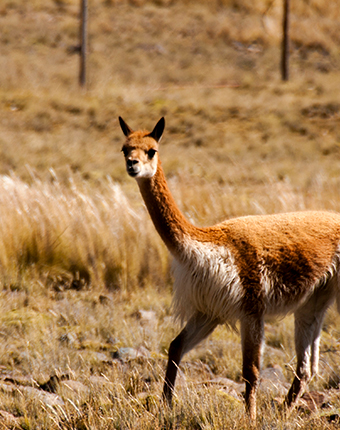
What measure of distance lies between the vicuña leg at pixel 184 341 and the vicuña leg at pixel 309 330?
68 cm

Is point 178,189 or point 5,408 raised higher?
point 178,189

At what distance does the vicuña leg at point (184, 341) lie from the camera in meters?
3.53

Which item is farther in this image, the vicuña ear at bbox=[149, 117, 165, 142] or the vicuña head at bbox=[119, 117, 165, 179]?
the vicuña ear at bbox=[149, 117, 165, 142]

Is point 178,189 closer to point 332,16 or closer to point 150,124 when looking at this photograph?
point 150,124

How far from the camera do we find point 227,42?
1414 inches

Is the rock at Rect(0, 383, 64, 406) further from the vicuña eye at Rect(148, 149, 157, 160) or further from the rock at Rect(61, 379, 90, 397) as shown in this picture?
the vicuña eye at Rect(148, 149, 157, 160)

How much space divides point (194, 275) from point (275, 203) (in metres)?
3.90

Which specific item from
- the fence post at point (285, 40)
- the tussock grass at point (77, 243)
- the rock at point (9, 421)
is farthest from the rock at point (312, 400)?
the fence post at point (285, 40)

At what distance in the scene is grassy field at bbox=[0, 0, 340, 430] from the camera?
3.76 metres

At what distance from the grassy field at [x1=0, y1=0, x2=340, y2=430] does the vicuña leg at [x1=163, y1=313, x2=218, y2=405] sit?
14 cm

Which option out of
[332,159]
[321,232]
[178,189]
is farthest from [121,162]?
[321,232]

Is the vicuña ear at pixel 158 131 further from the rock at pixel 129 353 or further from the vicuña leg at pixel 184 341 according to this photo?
the rock at pixel 129 353

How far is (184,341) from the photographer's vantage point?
3.56 metres

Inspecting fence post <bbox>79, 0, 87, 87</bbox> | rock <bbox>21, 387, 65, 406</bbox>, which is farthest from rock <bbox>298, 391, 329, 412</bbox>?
fence post <bbox>79, 0, 87, 87</bbox>
